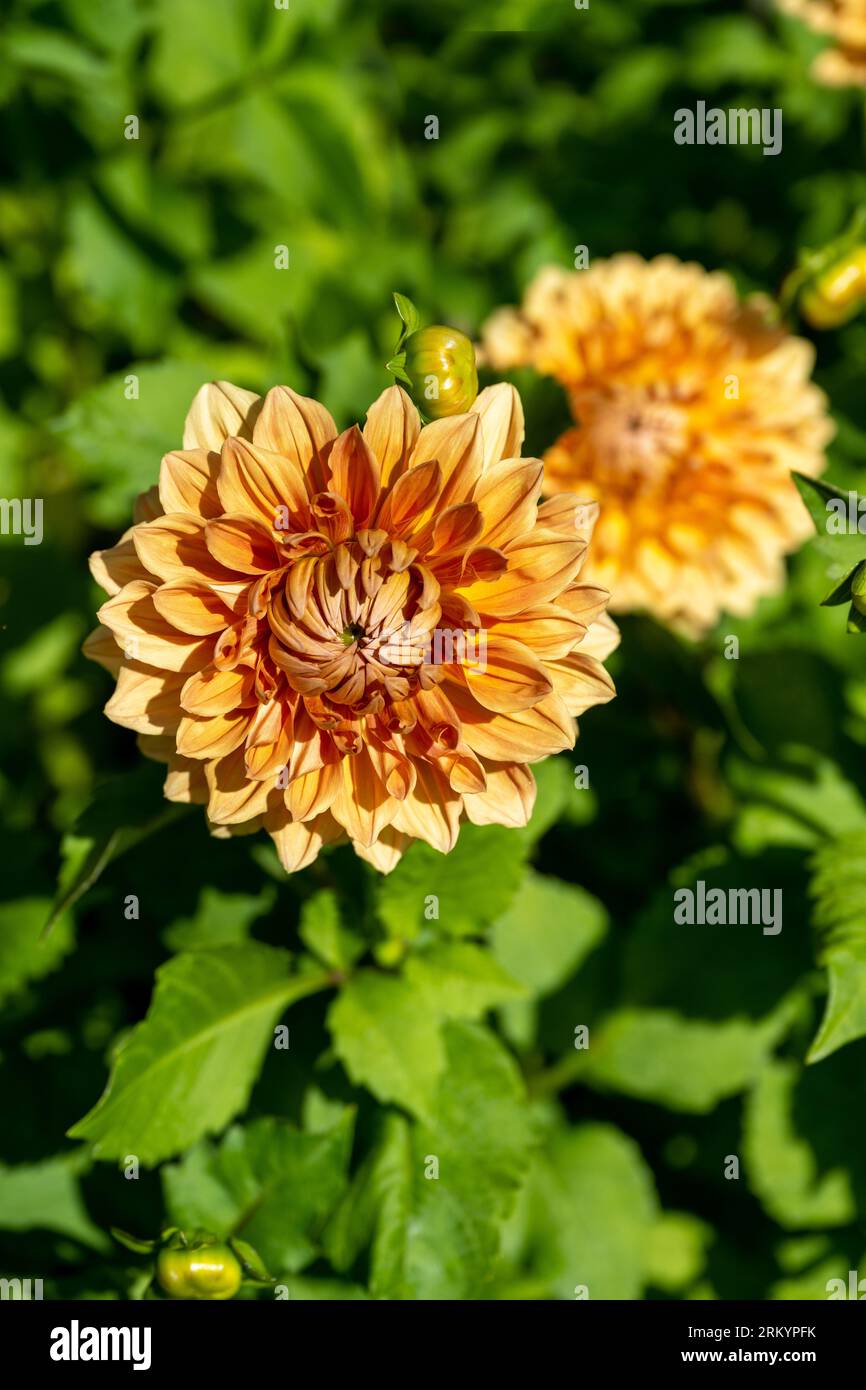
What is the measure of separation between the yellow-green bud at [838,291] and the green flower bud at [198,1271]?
162 centimetres

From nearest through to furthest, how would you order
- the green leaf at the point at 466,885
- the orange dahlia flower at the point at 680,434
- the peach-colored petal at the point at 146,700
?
the peach-colored petal at the point at 146,700
the green leaf at the point at 466,885
the orange dahlia flower at the point at 680,434

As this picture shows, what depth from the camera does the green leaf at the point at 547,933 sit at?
89.2 inches

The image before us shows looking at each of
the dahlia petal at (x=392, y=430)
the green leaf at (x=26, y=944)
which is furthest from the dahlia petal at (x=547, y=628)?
the green leaf at (x=26, y=944)

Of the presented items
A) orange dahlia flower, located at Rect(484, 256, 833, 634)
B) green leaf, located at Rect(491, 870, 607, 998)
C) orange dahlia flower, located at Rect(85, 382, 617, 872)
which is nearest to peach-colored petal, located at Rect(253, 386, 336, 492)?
orange dahlia flower, located at Rect(85, 382, 617, 872)

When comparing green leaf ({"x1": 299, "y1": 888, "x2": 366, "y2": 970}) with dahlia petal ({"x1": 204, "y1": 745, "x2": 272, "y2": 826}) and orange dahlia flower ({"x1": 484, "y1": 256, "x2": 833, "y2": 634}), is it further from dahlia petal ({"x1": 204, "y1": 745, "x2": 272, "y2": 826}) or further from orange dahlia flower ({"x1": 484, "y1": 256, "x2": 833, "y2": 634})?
orange dahlia flower ({"x1": 484, "y1": 256, "x2": 833, "y2": 634})

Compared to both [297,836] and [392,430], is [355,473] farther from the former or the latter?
[297,836]

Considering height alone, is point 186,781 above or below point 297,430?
below

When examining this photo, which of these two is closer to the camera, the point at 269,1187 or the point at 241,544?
the point at 241,544

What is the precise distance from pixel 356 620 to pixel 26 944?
0.95 m

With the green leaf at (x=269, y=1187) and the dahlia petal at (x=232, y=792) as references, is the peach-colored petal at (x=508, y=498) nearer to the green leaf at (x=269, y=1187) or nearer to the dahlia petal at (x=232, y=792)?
the dahlia petal at (x=232, y=792)

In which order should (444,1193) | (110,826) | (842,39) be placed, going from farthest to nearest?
(842,39) < (444,1193) < (110,826)

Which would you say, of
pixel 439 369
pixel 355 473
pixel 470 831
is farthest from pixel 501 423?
pixel 470 831

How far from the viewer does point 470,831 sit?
5.60 feet
